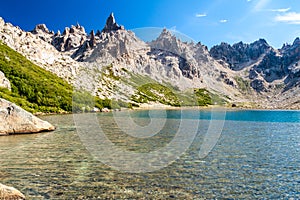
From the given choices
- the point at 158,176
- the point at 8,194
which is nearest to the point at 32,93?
the point at 158,176

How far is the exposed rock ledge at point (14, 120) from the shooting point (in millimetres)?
42188

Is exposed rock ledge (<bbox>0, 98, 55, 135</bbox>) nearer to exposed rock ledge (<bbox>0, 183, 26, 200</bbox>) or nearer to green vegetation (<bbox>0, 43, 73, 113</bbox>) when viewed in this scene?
exposed rock ledge (<bbox>0, 183, 26, 200</bbox>)

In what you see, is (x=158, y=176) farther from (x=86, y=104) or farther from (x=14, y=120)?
(x=86, y=104)

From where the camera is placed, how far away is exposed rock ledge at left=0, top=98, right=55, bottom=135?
4219 cm

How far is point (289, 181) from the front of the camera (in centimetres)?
2092

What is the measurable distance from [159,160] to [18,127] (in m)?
28.3

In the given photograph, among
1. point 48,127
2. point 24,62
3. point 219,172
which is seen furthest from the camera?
point 24,62

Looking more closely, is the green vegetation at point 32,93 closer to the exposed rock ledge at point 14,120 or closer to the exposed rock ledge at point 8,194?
the exposed rock ledge at point 14,120

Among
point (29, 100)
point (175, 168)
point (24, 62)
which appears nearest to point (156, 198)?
point (175, 168)

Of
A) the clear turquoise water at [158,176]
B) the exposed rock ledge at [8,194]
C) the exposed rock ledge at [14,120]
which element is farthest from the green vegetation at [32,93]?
the exposed rock ledge at [8,194]

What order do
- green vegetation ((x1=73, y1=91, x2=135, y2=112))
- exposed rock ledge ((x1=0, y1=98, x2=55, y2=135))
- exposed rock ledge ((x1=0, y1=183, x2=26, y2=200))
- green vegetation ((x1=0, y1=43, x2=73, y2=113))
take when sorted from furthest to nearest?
green vegetation ((x1=73, y1=91, x2=135, y2=112)) < green vegetation ((x1=0, y1=43, x2=73, y2=113)) < exposed rock ledge ((x1=0, y1=98, x2=55, y2=135)) < exposed rock ledge ((x1=0, y1=183, x2=26, y2=200))

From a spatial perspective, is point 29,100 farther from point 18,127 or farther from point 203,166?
point 203,166

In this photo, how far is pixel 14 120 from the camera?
4375cm

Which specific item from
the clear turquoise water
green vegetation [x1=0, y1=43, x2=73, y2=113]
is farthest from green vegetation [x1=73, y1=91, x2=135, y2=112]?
the clear turquoise water
